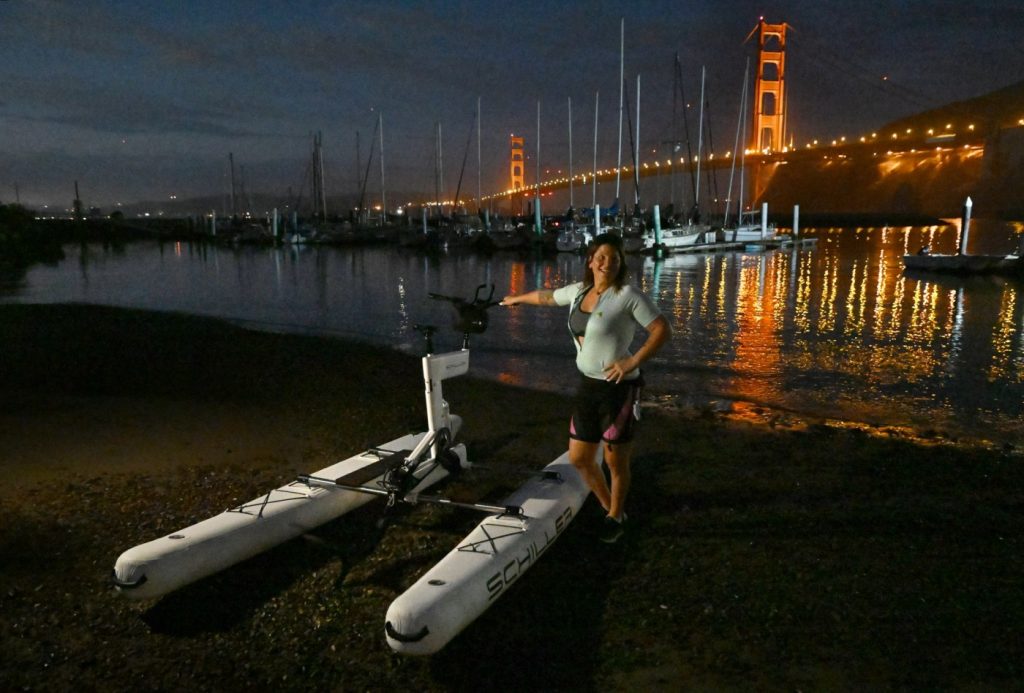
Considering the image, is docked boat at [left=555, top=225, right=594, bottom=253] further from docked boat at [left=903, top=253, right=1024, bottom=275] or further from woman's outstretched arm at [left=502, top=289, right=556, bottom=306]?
woman's outstretched arm at [left=502, top=289, right=556, bottom=306]

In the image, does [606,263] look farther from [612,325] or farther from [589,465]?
[589,465]

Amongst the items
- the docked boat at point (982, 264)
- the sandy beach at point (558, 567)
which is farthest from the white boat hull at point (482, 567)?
the docked boat at point (982, 264)

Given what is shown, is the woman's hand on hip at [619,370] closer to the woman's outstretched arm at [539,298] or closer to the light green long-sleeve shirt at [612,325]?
the light green long-sleeve shirt at [612,325]

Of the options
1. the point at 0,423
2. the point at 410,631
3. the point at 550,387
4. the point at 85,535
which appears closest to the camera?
the point at 410,631

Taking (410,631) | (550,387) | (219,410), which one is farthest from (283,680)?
(550,387)

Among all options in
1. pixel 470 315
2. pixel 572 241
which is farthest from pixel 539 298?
pixel 572 241

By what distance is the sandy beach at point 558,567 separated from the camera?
352cm

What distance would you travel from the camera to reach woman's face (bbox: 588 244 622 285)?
4203 mm

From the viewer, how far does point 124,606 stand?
4020 mm

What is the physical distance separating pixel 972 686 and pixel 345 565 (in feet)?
10.2

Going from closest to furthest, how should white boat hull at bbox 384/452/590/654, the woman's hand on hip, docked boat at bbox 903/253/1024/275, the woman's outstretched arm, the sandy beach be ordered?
white boat hull at bbox 384/452/590/654 → the sandy beach → the woman's hand on hip → the woman's outstretched arm → docked boat at bbox 903/253/1024/275

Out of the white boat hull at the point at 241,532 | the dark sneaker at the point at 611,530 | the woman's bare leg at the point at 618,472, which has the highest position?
the woman's bare leg at the point at 618,472

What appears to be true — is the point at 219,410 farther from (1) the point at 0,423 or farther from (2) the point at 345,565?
(2) the point at 345,565

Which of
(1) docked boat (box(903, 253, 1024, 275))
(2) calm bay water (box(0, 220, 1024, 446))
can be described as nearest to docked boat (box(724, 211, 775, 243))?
(2) calm bay water (box(0, 220, 1024, 446))
